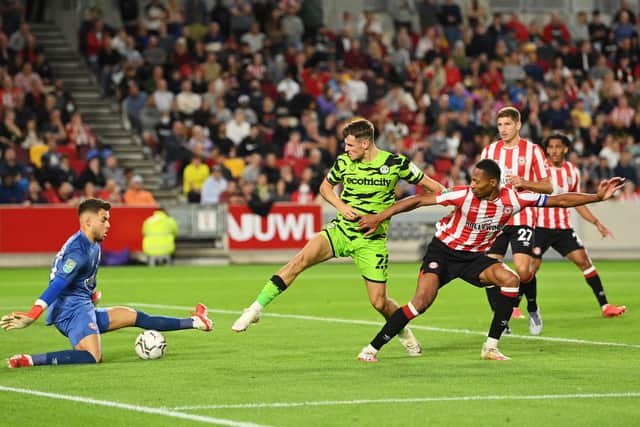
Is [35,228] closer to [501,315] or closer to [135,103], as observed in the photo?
[135,103]

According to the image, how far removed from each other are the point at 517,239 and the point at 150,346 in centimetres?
450

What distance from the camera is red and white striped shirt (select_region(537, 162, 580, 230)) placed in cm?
1570

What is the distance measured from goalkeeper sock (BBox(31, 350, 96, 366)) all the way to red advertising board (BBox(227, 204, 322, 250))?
17.6 meters

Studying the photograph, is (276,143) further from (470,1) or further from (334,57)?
(470,1)

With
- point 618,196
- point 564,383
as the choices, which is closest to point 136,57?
point 618,196

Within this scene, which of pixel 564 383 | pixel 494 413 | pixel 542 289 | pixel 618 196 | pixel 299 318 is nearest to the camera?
pixel 494 413

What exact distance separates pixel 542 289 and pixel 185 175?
11016 millimetres

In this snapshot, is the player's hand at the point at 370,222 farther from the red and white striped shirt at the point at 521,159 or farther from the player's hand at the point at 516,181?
the red and white striped shirt at the point at 521,159

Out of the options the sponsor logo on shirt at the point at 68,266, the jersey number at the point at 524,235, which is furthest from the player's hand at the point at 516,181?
the sponsor logo on shirt at the point at 68,266

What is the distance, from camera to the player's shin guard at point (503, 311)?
11.6 meters

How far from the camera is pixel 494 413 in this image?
28.1ft

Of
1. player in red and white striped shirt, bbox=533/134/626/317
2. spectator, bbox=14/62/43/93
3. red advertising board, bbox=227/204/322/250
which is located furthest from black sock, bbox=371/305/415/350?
spectator, bbox=14/62/43/93

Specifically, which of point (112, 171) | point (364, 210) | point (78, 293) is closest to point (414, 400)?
point (364, 210)

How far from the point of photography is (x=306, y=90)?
108 feet
